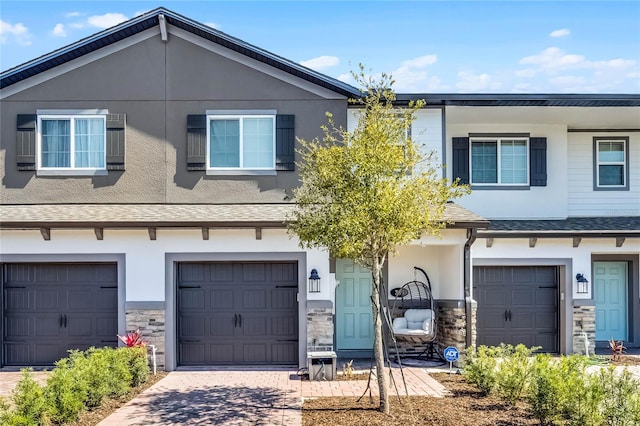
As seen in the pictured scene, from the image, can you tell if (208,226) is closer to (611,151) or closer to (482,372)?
(482,372)

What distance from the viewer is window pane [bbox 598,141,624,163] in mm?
13945

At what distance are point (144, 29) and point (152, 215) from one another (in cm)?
406

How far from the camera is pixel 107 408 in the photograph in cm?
821

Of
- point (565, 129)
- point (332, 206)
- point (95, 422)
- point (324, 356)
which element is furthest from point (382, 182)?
point (565, 129)

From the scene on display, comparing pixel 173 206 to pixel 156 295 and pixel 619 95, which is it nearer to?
pixel 156 295

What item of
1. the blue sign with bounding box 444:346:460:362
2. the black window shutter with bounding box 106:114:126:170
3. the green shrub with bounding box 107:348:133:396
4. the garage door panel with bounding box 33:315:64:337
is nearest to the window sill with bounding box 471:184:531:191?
the blue sign with bounding box 444:346:460:362

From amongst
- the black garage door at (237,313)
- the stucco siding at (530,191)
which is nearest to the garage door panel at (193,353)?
the black garage door at (237,313)

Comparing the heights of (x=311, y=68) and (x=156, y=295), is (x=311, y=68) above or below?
above

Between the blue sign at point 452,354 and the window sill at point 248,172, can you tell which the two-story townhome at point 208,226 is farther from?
the blue sign at point 452,354

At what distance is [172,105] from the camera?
1181cm

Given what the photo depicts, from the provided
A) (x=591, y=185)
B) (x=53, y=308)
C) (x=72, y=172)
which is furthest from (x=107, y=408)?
(x=591, y=185)

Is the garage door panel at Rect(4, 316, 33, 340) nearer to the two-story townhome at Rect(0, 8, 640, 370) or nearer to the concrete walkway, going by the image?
the two-story townhome at Rect(0, 8, 640, 370)

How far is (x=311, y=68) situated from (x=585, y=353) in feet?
27.4

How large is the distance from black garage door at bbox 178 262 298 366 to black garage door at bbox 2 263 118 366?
1.54 meters
